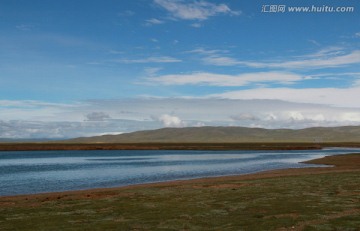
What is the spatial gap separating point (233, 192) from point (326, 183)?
31.5ft

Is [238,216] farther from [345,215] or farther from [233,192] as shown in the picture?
[233,192]

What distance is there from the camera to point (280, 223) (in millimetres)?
18891

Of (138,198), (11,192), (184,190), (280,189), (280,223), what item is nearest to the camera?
(280,223)

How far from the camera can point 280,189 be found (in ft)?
105

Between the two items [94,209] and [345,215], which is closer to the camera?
[345,215]

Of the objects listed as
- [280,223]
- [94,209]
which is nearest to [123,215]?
[94,209]

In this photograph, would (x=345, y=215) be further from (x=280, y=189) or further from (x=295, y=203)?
(x=280, y=189)

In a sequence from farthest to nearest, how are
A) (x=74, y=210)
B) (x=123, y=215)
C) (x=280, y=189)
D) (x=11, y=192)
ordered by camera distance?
(x=11, y=192), (x=280, y=189), (x=74, y=210), (x=123, y=215)

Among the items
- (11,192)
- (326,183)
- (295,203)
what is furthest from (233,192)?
(11,192)

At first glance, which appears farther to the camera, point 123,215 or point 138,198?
point 138,198

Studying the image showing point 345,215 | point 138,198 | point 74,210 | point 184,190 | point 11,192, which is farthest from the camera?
point 11,192

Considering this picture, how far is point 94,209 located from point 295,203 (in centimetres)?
1261

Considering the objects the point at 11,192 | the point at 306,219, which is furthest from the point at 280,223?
the point at 11,192

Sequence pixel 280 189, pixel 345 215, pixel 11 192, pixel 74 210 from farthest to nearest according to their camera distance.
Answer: pixel 11 192 → pixel 280 189 → pixel 74 210 → pixel 345 215
